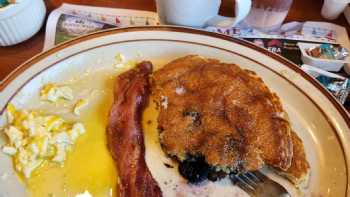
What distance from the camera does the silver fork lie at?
0.95m

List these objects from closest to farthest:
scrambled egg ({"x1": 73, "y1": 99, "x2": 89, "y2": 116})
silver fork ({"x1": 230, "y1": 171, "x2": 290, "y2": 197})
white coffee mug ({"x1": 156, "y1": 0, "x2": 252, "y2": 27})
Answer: silver fork ({"x1": 230, "y1": 171, "x2": 290, "y2": 197}), scrambled egg ({"x1": 73, "y1": 99, "x2": 89, "y2": 116}), white coffee mug ({"x1": 156, "y1": 0, "x2": 252, "y2": 27})

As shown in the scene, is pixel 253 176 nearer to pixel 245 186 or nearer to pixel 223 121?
pixel 245 186

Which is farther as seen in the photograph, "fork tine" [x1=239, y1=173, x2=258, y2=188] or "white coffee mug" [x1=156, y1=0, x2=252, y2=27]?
"white coffee mug" [x1=156, y1=0, x2=252, y2=27]

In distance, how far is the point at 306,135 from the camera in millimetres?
1079

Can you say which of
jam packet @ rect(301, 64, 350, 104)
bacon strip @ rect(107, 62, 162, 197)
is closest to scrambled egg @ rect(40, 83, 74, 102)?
bacon strip @ rect(107, 62, 162, 197)

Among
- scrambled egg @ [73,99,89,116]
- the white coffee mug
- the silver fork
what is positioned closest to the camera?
the silver fork

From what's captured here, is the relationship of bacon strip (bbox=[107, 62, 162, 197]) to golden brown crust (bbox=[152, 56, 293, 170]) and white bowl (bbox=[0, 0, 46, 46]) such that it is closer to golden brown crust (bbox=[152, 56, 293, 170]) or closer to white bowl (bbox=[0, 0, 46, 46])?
golden brown crust (bbox=[152, 56, 293, 170])

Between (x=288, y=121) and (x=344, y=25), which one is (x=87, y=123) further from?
(x=344, y=25)

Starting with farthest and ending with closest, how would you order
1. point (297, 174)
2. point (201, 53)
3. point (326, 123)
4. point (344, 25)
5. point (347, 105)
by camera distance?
point (344, 25), point (201, 53), point (347, 105), point (326, 123), point (297, 174)

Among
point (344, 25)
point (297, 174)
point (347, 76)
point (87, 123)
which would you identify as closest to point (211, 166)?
point (297, 174)

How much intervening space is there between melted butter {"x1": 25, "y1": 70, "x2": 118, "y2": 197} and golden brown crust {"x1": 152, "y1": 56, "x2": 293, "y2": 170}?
208 millimetres

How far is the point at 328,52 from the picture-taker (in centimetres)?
132

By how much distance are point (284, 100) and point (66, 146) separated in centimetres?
79

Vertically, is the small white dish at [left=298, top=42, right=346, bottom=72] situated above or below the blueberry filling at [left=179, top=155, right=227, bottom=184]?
above
